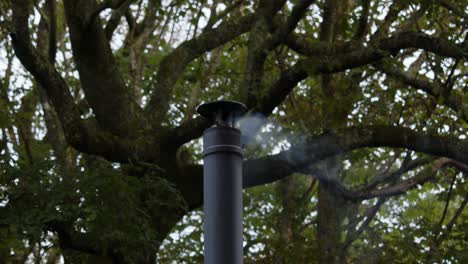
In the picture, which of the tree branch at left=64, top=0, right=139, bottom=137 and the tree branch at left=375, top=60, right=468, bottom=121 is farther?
the tree branch at left=375, top=60, right=468, bottom=121

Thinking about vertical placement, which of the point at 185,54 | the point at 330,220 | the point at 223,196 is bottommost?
the point at 223,196

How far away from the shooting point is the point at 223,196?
4945 millimetres

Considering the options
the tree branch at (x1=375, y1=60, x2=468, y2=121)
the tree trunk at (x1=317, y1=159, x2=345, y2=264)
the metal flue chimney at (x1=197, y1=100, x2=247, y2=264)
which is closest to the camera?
the metal flue chimney at (x1=197, y1=100, x2=247, y2=264)

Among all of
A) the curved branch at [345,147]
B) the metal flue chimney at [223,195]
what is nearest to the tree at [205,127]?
the curved branch at [345,147]

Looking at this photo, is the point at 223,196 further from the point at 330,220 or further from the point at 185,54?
the point at 330,220

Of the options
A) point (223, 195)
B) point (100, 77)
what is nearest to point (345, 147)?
point (100, 77)

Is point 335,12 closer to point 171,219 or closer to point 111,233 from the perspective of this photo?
point 171,219

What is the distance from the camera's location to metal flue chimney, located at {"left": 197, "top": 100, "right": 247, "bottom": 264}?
4.81 metres

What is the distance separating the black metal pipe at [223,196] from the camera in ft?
15.8

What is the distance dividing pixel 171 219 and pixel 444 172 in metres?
6.01

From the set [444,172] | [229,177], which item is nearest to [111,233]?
[229,177]

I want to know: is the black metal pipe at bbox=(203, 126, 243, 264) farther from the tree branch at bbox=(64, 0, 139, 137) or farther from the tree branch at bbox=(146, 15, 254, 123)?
the tree branch at bbox=(146, 15, 254, 123)

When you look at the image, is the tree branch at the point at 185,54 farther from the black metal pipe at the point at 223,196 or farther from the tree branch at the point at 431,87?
the black metal pipe at the point at 223,196

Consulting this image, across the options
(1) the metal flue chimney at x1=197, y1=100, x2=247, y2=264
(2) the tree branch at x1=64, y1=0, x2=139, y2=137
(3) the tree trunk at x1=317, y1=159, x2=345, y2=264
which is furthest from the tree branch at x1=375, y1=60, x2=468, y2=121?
(1) the metal flue chimney at x1=197, y1=100, x2=247, y2=264
